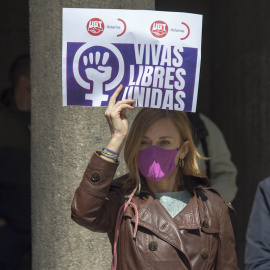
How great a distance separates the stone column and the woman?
2.74 ft

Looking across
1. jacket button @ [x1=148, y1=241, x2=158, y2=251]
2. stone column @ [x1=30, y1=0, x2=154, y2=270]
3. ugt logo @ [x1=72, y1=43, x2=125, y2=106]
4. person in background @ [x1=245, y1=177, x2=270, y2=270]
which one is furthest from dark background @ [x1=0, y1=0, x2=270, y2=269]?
person in background @ [x1=245, y1=177, x2=270, y2=270]

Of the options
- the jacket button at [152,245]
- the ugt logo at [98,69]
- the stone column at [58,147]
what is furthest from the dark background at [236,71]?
the jacket button at [152,245]

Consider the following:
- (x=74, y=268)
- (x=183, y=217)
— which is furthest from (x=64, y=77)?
(x=74, y=268)

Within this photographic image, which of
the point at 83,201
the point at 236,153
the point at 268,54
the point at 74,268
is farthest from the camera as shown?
the point at 236,153

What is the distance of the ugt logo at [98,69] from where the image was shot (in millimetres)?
3512

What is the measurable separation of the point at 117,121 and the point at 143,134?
0.17 meters

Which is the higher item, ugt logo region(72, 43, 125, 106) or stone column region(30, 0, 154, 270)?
ugt logo region(72, 43, 125, 106)

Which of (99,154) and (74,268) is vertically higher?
(99,154)

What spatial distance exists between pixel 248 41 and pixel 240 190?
4.93ft

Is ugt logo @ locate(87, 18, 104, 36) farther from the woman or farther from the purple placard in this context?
the woman

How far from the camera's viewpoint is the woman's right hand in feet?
11.2

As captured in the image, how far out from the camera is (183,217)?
3.51 metres

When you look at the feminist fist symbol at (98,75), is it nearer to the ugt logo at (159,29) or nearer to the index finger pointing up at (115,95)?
the index finger pointing up at (115,95)

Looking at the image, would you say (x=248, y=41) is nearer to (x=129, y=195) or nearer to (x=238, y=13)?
(x=238, y=13)
